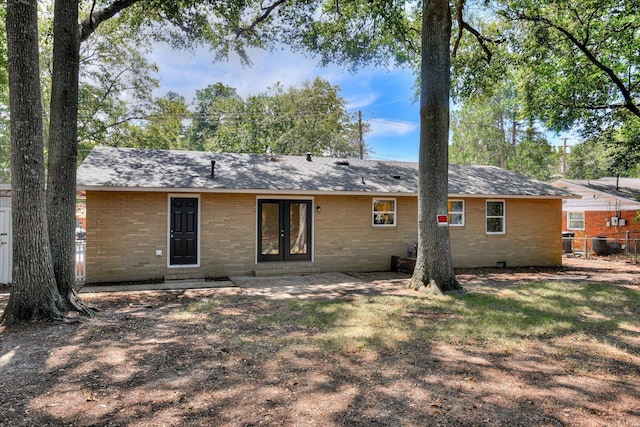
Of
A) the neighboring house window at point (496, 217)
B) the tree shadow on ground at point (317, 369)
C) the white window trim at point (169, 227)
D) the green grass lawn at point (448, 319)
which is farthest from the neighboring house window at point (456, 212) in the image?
the white window trim at point (169, 227)

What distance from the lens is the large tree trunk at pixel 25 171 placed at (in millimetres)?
5945

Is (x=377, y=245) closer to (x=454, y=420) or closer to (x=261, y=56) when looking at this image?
(x=261, y=56)

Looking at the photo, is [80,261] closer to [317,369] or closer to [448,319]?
[317,369]

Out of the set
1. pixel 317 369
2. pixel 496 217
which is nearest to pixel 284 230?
pixel 317 369

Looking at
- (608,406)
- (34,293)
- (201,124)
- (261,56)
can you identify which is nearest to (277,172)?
(261,56)

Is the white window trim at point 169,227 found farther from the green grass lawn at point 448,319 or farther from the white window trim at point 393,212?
the white window trim at point 393,212

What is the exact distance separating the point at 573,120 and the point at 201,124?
32411 millimetres

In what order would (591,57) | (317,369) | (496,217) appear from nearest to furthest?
(317,369) → (591,57) → (496,217)

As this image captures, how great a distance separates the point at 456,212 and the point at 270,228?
263 inches

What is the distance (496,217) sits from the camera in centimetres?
1403

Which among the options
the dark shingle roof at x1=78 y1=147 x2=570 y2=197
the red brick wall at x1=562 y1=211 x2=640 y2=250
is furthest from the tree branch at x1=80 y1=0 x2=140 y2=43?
the red brick wall at x1=562 y1=211 x2=640 y2=250

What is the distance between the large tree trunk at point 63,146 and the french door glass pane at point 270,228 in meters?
5.40

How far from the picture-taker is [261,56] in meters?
14.7

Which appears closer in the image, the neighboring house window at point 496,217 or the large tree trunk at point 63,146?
the large tree trunk at point 63,146
